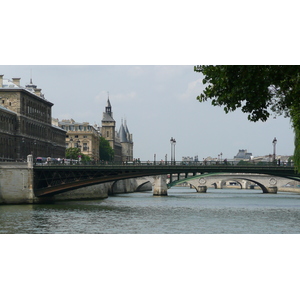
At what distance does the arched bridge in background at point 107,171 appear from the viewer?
65312 mm

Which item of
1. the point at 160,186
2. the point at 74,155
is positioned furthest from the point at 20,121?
the point at 74,155

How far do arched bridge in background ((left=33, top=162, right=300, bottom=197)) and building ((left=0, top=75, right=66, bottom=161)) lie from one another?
17943mm

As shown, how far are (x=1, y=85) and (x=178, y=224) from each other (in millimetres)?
52557

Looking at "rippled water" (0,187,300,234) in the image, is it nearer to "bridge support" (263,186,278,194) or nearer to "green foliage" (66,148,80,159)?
"bridge support" (263,186,278,194)

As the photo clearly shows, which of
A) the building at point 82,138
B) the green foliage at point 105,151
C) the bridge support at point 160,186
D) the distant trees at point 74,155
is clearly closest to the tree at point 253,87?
the bridge support at point 160,186

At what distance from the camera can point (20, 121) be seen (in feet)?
293

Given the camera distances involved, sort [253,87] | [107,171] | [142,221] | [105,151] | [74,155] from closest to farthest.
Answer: [253,87]
[142,221]
[107,171]
[74,155]
[105,151]

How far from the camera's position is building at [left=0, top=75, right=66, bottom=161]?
3381 inches

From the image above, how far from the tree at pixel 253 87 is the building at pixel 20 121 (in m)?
60.6

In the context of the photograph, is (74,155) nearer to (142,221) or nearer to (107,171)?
(107,171)

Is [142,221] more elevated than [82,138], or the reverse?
[82,138]

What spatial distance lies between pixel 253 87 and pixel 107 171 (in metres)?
43.6

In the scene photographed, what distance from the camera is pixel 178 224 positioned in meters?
42.9
